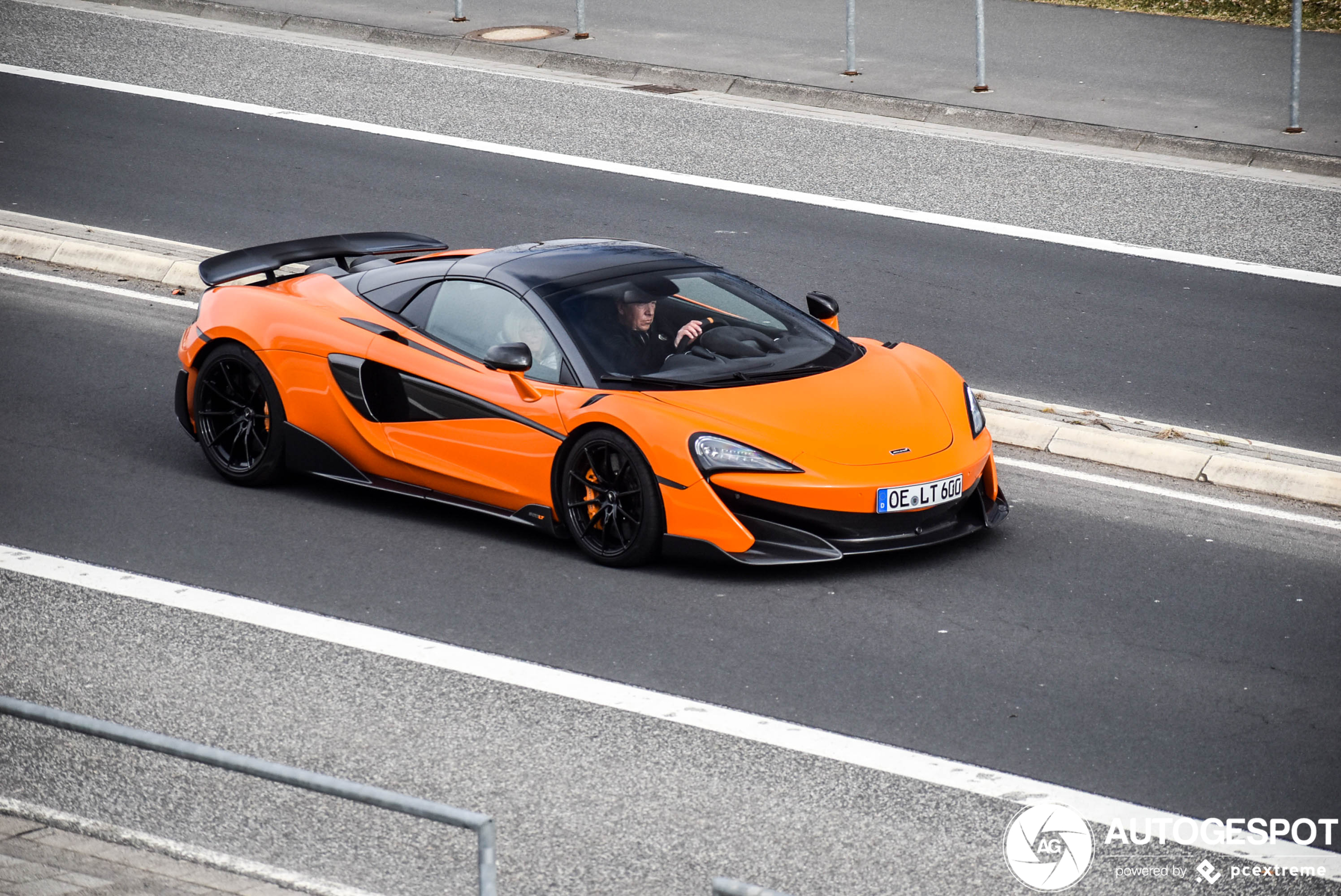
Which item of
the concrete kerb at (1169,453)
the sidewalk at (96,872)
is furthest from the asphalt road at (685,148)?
the sidewalk at (96,872)

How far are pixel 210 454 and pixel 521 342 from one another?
2.22 m

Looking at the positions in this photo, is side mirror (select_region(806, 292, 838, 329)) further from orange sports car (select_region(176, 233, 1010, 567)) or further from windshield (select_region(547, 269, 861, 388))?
windshield (select_region(547, 269, 861, 388))

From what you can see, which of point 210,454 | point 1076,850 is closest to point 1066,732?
point 1076,850

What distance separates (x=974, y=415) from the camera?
8422 mm

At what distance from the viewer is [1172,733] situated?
6.34 m

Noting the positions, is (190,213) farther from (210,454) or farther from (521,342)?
(521,342)

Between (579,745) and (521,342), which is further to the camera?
(521,342)

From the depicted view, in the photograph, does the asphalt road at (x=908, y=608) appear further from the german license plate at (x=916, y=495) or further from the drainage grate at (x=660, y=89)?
the drainage grate at (x=660, y=89)

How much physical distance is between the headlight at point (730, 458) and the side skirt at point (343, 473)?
1087 millimetres

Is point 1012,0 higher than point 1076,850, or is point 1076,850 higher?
point 1012,0

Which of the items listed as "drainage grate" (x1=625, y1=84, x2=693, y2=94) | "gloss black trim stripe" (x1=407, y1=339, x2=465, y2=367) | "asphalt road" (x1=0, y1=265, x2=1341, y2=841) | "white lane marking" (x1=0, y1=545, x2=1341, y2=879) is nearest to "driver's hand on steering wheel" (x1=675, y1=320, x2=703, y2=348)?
"gloss black trim stripe" (x1=407, y1=339, x2=465, y2=367)

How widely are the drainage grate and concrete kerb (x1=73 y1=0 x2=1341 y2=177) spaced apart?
146 mm

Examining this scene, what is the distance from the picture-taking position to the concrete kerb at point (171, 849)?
5031mm

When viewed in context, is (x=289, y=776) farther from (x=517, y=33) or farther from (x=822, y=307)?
(x=517, y=33)
